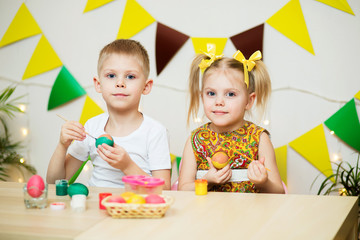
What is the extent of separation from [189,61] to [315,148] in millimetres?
891

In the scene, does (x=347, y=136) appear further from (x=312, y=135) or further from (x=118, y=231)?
(x=118, y=231)

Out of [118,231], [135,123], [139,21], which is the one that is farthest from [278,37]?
[118,231]

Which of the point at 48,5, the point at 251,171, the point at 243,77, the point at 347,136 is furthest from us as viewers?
the point at 48,5

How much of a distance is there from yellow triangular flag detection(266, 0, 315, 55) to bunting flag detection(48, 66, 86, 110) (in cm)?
131

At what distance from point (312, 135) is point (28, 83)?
1910 millimetres

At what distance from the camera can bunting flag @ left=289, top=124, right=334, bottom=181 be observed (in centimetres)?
251

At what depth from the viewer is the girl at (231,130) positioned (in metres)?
1.69

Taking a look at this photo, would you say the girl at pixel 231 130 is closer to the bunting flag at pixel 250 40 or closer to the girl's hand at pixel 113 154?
the girl's hand at pixel 113 154

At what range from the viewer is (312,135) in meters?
2.52

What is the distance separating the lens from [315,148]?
2.53 metres

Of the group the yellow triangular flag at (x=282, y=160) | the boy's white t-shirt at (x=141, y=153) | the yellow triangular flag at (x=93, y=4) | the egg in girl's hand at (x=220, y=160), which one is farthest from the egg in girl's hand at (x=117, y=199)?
the yellow triangular flag at (x=93, y=4)

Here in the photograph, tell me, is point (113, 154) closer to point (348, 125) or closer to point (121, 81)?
point (121, 81)

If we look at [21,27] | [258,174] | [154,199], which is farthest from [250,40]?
[154,199]

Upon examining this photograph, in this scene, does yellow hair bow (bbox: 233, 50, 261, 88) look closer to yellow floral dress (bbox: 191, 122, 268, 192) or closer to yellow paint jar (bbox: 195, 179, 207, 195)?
yellow floral dress (bbox: 191, 122, 268, 192)
